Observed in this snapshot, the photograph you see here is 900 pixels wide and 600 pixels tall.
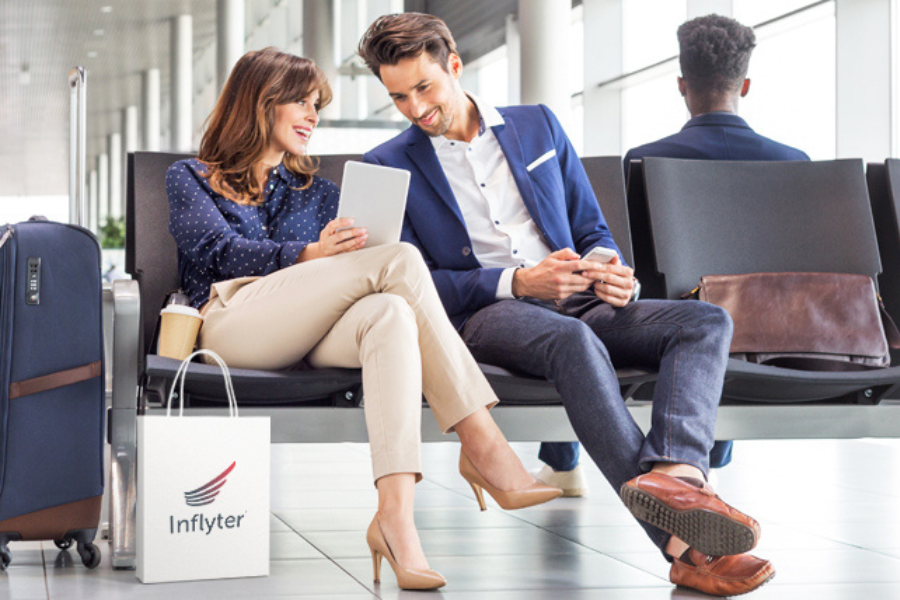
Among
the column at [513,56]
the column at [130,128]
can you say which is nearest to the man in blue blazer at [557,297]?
the column at [513,56]

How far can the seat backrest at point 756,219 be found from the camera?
283cm

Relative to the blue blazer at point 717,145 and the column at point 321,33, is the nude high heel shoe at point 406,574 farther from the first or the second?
the column at point 321,33

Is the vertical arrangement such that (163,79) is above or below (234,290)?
above

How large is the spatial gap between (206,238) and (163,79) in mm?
9723

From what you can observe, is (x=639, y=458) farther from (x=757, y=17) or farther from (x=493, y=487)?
(x=757, y=17)

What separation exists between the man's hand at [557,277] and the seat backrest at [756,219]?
0.58 metres

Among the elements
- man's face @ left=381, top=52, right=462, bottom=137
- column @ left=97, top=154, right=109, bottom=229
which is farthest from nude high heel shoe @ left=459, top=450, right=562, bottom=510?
column @ left=97, top=154, right=109, bottom=229

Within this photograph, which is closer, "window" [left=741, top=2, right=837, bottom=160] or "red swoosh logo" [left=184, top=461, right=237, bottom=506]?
"red swoosh logo" [left=184, top=461, right=237, bottom=506]

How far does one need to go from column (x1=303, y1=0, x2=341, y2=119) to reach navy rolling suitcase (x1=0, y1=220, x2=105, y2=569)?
27.6 feet

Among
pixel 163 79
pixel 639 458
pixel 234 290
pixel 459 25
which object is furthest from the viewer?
pixel 163 79

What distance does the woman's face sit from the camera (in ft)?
8.66

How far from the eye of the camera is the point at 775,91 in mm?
6797

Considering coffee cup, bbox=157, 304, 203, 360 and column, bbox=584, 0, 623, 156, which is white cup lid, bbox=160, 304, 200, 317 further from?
column, bbox=584, 0, 623, 156

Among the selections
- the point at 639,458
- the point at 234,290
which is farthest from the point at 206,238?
the point at 639,458
